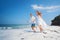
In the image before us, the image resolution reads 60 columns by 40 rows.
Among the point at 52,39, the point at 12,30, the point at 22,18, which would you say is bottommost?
the point at 52,39

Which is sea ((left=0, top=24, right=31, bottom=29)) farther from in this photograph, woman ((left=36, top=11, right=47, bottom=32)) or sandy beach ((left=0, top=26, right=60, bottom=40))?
woman ((left=36, top=11, right=47, bottom=32))

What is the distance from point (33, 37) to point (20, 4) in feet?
1.96

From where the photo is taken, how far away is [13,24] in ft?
7.02

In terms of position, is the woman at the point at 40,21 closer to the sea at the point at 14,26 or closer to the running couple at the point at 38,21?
the running couple at the point at 38,21

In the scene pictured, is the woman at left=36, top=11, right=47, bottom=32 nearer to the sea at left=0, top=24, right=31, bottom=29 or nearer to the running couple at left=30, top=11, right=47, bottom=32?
the running couple at left=30, top=11, right=47, bottom=32

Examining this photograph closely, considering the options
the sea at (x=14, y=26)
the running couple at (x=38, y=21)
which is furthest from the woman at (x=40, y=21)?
the sea at (x=14, y=26)

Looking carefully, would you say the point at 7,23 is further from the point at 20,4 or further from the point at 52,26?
the point at 52,26

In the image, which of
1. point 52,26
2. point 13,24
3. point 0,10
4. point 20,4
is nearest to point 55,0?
point 52,26

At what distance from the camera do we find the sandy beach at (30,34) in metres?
2.05

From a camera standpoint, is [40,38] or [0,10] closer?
[40,38]

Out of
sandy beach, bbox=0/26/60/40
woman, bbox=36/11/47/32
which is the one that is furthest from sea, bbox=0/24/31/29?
woman, bbox=36/11/47/32

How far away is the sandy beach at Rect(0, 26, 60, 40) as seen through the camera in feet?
6.72

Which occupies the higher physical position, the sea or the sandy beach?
the sea

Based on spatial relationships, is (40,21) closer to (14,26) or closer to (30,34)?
(30,34)
